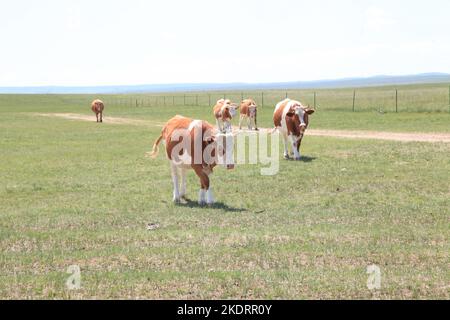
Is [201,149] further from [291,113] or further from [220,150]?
[291,113]

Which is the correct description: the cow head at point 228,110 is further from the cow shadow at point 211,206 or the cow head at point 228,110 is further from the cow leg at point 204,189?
the cow leg at point 204,189

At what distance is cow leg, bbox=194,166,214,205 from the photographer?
41.4 feet

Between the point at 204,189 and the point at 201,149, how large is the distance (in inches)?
36.2

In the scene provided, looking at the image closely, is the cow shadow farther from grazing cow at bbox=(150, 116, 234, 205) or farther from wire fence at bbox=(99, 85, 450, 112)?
wire fence at bbox=(99, 85, 450, 112)

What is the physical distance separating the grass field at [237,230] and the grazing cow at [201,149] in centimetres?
79

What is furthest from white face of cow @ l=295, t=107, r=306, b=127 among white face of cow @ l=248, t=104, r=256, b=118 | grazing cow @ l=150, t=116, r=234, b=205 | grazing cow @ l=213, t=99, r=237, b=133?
white face of cow @ l=248, t=104, r=256, b=118

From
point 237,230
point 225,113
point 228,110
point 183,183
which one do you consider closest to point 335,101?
point 225,113

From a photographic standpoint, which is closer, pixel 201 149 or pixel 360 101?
pixel 201 149

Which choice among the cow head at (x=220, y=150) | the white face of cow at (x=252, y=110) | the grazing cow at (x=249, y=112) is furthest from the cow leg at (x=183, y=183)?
the white face of cow at (x=252, y=110)

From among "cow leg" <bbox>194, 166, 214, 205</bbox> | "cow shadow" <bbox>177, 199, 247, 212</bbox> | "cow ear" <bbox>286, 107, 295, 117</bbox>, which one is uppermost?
"cow ear" <bbox>286, 107, 295, 117</bbox>

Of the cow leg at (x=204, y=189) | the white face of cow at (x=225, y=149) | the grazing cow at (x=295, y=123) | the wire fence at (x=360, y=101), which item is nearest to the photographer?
the white face of cow at (x=225, y=149)

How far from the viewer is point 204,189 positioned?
42.1 feet

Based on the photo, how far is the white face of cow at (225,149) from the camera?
12273 millimetres

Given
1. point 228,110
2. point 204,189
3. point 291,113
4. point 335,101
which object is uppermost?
point 291,113
